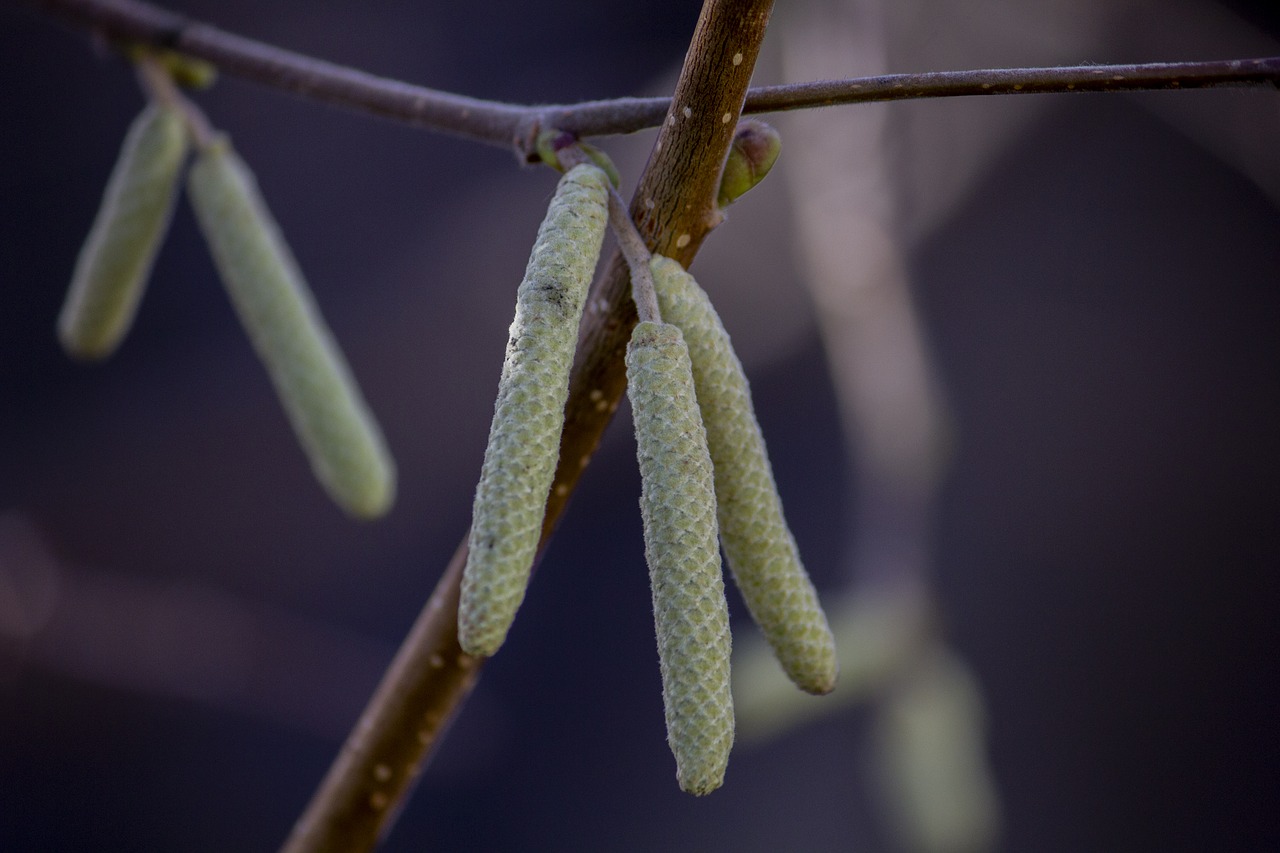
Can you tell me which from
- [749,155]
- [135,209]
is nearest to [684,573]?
[749,155]

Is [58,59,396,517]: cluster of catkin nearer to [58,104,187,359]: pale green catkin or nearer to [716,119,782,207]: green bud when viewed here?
[58,104,187,359]: pale green catkin

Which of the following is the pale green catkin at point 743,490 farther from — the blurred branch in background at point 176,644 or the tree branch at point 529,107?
the blurred branch in background at point 176,644

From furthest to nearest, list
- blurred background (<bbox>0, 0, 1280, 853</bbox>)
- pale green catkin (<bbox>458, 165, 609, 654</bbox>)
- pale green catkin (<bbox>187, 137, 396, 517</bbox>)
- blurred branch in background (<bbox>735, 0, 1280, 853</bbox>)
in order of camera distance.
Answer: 1. blurred background (<bbox>0, 0, 1280, 853</bbox>)
2. blurred branch in background (<bbox>735, 0, 1280, 853</bbox>)
3. pale green catkin (<bbox>187, 137, 396, 517</bbox>)
4. pale green catkin (<bbox>458, 165, 609, 654</bbox>)

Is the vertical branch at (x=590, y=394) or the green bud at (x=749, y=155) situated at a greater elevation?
the green bud at (x=749, y=155)

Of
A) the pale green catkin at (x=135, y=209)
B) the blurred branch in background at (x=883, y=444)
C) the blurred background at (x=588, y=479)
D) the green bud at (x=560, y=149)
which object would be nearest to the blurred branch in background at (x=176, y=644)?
the blurred background at (x=588, y=479)

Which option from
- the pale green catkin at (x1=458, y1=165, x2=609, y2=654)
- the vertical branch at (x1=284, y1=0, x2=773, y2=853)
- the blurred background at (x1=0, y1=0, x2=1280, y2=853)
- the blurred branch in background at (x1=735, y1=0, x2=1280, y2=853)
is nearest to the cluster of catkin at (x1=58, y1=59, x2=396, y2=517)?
the vertical branch at (x1=284, y1=0, x2=773, y2=853)

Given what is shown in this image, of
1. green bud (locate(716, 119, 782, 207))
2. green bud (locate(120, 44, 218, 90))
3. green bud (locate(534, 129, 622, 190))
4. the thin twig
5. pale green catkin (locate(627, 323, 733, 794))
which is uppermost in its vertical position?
green bud (locate(120, 44, 218, 90))

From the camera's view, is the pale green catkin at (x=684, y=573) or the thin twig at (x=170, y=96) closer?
the pale green catkin at (x=684, y=573)
